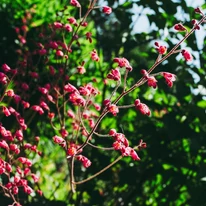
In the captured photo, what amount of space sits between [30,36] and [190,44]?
139cm

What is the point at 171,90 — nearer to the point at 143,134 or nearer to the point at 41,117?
the point at 143,134

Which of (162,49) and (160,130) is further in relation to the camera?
(160,130)

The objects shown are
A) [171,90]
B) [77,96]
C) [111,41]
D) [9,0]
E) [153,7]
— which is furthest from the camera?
[9,0]

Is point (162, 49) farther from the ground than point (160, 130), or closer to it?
farther from the ground

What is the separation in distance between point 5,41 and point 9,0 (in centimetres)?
34

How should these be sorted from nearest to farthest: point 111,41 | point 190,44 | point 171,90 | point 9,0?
1. point 190,44
2. point 171,90
3. point 111,41
4. point 9,0

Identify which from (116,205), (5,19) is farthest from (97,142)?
(5,19)

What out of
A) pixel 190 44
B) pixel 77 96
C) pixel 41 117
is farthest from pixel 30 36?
pixel 77 96

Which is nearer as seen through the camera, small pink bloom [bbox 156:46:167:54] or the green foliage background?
small pink bloom [bbox 156:46:167:54]

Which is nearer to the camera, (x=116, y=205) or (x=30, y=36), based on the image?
(x=116, y=205)

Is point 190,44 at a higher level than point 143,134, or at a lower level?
higher

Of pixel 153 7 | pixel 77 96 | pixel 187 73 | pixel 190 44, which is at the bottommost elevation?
pixel 77 96

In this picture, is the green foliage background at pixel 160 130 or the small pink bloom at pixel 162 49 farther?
the green foliage background at pixel 160 130

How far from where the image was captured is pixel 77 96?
1.32m
